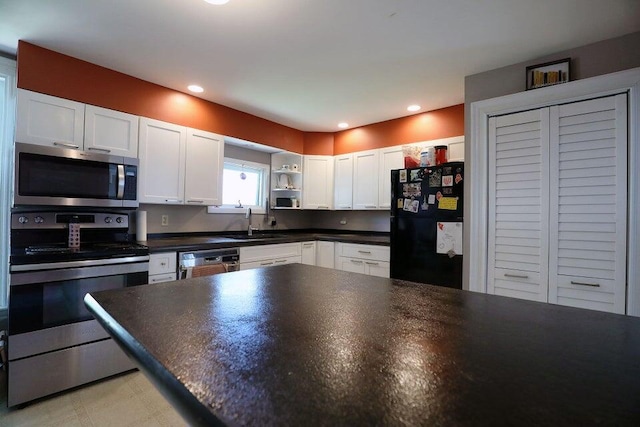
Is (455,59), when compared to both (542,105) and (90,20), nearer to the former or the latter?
(542,105)

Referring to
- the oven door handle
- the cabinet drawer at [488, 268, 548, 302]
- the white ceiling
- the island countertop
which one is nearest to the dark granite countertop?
the oven door handle

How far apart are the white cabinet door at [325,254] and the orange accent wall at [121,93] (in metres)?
1.51

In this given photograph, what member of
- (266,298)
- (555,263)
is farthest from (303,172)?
(266,298)

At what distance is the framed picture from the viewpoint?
2.18m

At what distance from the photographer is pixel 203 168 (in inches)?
124

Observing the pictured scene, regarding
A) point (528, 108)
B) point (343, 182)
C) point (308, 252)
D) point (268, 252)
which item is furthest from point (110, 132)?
point (528, 108)

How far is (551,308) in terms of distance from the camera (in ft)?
2.86

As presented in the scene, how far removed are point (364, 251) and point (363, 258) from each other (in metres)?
0.08

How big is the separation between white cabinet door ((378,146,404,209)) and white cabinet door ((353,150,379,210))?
7cm

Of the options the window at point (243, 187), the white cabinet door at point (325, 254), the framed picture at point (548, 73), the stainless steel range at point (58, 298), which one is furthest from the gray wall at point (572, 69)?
the stainless steel range at point (58, 298)

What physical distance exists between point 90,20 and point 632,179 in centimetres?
363

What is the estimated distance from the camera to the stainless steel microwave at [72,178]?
208 cm

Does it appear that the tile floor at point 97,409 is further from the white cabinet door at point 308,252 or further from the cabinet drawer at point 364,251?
the cabinet drawer at point 364,251

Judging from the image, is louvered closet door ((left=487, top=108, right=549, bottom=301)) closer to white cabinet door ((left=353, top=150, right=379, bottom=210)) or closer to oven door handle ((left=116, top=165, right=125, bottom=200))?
white cabinet door ((left=353, top=150, right=379, bottom=210))
